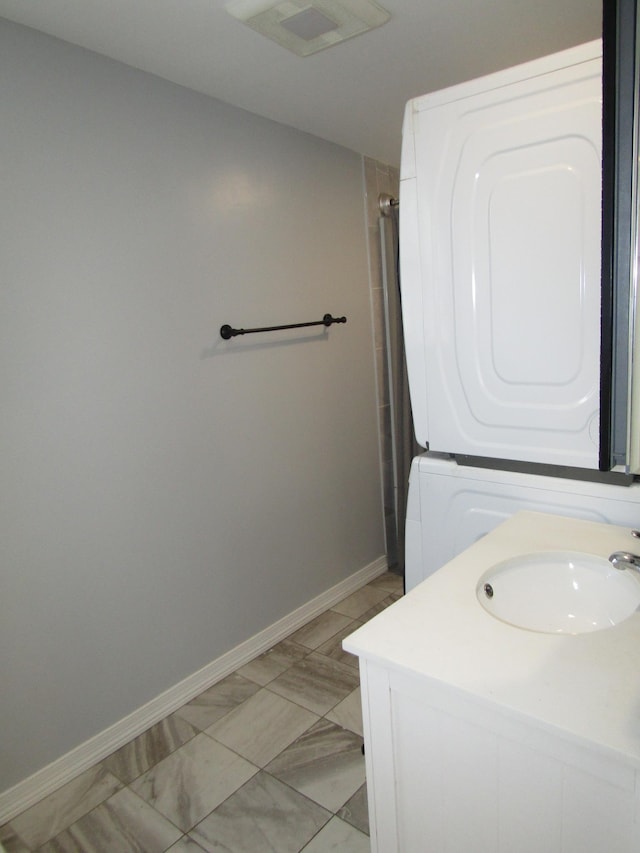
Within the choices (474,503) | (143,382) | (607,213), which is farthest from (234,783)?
(607,213)

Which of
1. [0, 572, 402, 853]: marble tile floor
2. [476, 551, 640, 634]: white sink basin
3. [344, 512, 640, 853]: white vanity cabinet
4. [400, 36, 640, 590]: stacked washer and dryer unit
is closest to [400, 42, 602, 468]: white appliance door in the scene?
[400, 36, 640, 590]: stacked washer and dryer unit

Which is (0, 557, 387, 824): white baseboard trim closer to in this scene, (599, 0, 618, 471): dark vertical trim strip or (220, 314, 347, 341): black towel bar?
(220, 314, 347, 341): black towel bar

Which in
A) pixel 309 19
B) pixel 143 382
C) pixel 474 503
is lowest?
pixel 474 503

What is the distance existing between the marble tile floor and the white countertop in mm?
842

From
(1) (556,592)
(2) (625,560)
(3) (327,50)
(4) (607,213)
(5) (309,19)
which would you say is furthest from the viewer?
(3) (327,50)

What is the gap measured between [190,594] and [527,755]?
1.47 meters

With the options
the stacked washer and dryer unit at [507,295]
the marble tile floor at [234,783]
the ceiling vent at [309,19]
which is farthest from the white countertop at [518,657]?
the ceiling vent at [309,19]

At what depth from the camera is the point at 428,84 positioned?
1.96m

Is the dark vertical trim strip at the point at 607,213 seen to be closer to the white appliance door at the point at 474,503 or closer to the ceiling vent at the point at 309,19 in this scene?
the white appliance door at the point at 474,503

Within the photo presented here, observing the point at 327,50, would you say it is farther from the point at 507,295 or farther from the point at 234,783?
the point at 234,783

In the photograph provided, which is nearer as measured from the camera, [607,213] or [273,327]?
[607,213]

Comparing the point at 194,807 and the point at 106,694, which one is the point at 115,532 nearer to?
the point at 106,694

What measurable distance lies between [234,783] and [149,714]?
0.42m

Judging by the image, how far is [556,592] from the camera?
1256 mm
